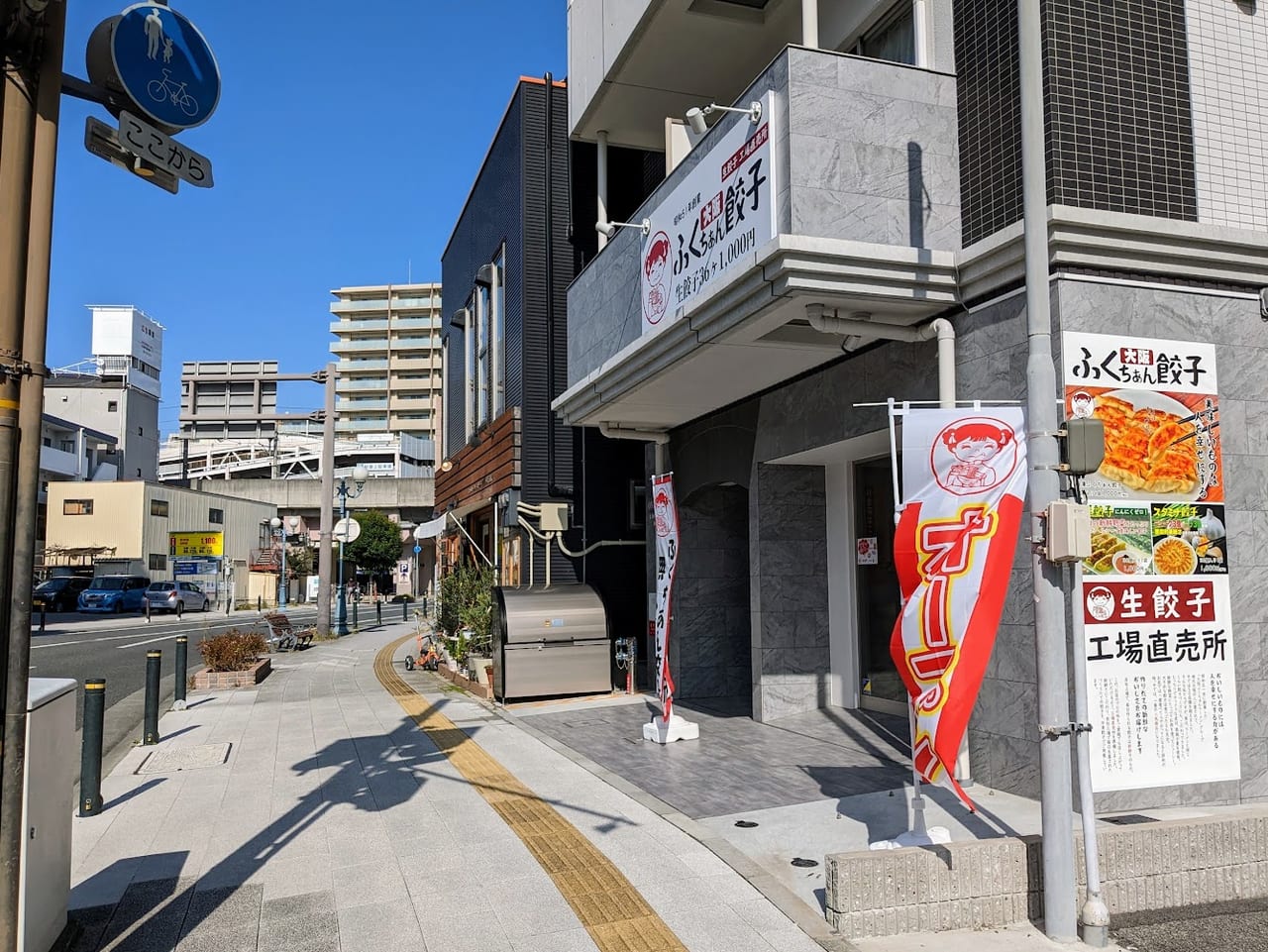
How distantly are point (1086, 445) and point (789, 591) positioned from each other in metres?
6.90

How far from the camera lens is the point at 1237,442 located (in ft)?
25.0

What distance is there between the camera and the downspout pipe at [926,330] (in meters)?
7.93

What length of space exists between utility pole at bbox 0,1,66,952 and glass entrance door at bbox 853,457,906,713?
8646mm

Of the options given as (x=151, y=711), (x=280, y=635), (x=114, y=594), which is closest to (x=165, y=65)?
(x=151, y=711)

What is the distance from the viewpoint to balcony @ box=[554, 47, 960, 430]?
7.59 m

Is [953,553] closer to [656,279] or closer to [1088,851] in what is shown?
[1088,851]

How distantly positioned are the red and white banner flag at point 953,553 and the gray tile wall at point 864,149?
2713mm

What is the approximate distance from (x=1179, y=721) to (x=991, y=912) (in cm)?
291

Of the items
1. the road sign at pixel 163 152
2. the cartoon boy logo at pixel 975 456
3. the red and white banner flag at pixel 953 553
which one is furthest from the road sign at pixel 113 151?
the cartoon boy logo at pixel 975 456

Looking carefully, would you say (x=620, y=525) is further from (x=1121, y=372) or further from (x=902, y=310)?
(x=1121, y=372)

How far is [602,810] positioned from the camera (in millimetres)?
7727

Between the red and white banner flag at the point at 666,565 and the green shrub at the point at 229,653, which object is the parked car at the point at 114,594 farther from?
the red and white banner flag at the point at 666,565

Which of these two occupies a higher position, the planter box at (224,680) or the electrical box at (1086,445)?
the electrical box at (1086,445)

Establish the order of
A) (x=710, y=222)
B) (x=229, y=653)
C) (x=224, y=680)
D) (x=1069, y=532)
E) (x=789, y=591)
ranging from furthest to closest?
(x=229, y=653)
(x=224, y=680)
(x=789, y=591)
(x=710, y=222)
(x=1069, y=532)
